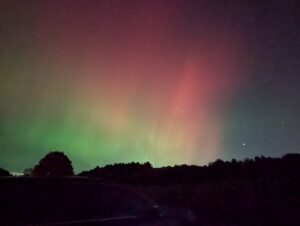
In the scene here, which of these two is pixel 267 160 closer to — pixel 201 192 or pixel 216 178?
pixel 216 178

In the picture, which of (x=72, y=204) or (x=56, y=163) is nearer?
(x=72, y=204)

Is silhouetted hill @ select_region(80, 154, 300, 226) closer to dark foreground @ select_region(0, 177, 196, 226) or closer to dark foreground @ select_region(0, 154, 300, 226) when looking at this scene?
dark foreground @ select_region(0, 154, 300, 226)

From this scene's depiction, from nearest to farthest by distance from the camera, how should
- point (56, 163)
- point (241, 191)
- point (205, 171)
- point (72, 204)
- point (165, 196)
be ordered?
point (72, 204)
point (241, 191)
point (165, 196)
point (205, 171)
point (56, 163)

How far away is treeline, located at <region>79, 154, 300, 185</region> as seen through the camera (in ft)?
64.0

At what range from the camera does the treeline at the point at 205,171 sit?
19.5m

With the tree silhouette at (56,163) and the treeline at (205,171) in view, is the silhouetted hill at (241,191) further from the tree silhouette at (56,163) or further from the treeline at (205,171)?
the tree silhouette at (56,163)

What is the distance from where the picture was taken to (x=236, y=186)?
18141 millimetres

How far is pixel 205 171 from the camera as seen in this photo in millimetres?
21797

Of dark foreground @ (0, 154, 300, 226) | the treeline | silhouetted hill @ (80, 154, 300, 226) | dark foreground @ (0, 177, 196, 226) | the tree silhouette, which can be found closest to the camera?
dark foreground @ (0, 177, 196, 226)

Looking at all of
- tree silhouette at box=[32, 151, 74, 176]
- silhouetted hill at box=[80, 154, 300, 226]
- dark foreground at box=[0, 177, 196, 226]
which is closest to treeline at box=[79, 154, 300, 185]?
silhouetted hill at box=[80, 154, 300, 226]

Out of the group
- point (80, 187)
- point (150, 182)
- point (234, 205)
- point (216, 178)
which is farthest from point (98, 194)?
point (150, 182)

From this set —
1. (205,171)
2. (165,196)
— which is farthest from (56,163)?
(165,196)

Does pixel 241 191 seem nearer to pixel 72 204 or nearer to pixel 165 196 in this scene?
pixel 165 196

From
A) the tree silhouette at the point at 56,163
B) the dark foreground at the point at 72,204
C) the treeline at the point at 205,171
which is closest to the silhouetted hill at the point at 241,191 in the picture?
the treeline at the point at 205,171
